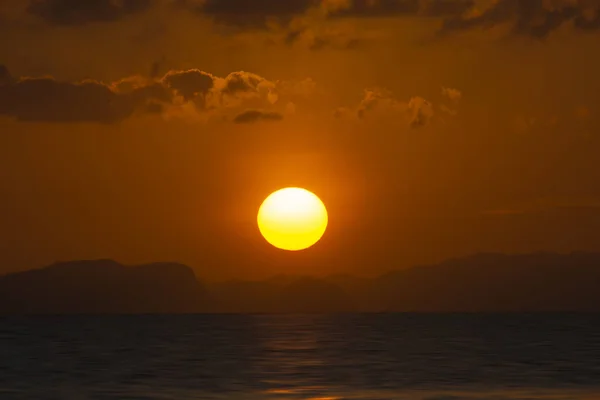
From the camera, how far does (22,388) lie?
61312 mm

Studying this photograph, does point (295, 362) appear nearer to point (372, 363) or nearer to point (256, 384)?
point (372, 363)

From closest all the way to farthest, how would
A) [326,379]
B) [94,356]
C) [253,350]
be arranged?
[326,379]
[94,356]
[253,350]

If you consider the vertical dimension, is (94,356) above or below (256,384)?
above

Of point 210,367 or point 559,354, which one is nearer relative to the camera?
point 210,367

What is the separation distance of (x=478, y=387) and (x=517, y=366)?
20.5 m

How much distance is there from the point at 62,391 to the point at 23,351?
170ft

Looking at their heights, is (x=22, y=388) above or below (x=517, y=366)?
below

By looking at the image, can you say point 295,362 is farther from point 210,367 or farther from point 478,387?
point 478,387

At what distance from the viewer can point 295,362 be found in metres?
86.5

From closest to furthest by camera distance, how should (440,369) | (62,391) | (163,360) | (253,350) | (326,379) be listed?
1. (62,391)
2. (326,379)
3. (440,369)
4. (163,360)
5. (253,350)

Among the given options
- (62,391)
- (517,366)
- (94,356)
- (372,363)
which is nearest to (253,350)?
(94,356)

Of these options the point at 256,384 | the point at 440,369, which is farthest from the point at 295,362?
the point at 256,384

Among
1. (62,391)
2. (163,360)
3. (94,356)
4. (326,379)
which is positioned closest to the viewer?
(62,391)

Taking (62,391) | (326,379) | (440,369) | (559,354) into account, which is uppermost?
(559,354)
